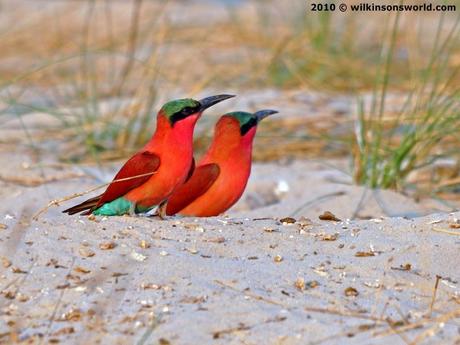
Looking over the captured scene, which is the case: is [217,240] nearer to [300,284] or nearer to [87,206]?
[300,284]

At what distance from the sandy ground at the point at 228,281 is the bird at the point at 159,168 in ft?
0.49

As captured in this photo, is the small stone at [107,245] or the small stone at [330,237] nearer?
the small stone at [107,245]

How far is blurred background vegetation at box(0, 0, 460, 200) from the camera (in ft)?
16.5

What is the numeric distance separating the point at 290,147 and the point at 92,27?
4.54 meters

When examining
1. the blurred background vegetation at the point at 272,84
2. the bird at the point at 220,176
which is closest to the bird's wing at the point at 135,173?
the bird at the point at 220,176

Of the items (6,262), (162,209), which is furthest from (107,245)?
(162,209)

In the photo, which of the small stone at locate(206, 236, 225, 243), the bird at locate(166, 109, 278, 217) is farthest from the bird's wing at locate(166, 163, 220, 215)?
the small stone at locate(206, 236, 225, 243)

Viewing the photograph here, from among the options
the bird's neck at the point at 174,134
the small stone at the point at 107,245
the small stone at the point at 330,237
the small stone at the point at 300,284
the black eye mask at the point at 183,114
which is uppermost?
the black eye mask at the point at 183,114

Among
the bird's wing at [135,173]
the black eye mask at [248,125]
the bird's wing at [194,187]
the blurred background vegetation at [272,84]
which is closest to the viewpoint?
the bird's wing at [135,173]

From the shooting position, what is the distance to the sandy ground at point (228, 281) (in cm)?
265

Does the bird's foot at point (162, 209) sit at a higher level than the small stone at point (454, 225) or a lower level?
higher

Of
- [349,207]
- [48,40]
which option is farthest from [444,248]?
[48,40]

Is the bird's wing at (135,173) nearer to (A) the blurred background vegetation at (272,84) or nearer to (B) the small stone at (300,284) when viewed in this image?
(B) the small stone at (300,284)

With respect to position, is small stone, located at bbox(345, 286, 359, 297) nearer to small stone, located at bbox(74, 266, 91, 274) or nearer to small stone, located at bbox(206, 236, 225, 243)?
small stone, located at bbox(206, 236, 225, 243)
